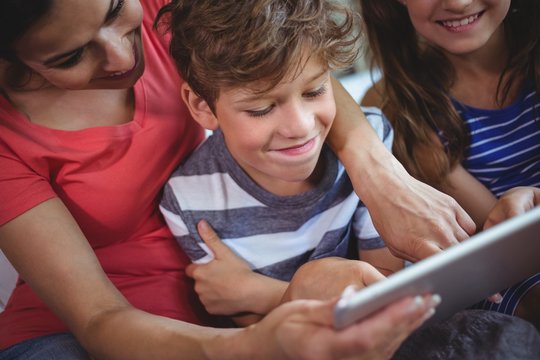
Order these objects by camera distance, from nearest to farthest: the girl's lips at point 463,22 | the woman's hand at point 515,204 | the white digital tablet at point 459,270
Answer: the white digital tablet at point 459,270, the woman's hand at point 515,204, the girl's lips at point 463,22

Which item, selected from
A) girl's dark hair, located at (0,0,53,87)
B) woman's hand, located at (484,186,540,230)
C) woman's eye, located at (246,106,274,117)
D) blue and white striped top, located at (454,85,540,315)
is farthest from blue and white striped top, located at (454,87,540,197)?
girl's dark hair, located at (0,0,53,87)

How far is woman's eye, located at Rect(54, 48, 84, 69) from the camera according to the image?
926 millimetres

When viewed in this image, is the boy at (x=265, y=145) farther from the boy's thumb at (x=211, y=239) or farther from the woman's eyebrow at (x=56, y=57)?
the woman's eyebrow at (x=56, y=57)

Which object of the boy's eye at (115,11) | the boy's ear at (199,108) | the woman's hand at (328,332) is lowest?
the woman's hand at (328,332)

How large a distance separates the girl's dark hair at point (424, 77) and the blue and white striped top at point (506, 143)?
0.03 m

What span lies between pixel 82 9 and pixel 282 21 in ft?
0.99

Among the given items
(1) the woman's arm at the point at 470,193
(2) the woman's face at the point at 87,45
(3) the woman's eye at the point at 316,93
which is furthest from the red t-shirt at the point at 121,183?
(1) the woman's arm at the point at 470,193

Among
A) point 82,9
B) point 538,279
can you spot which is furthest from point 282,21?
point 538,279

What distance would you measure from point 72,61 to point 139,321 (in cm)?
42

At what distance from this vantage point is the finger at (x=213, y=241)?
1.09 meters

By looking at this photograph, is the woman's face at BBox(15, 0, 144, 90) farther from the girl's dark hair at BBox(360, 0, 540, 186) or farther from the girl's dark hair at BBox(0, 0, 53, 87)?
the girl's dark hair at BBox(360, 0, 540, 186)

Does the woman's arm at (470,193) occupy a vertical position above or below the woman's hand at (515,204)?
below

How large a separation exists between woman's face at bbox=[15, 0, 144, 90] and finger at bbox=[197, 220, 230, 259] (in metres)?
0.30

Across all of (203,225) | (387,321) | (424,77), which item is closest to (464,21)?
(424,77)
